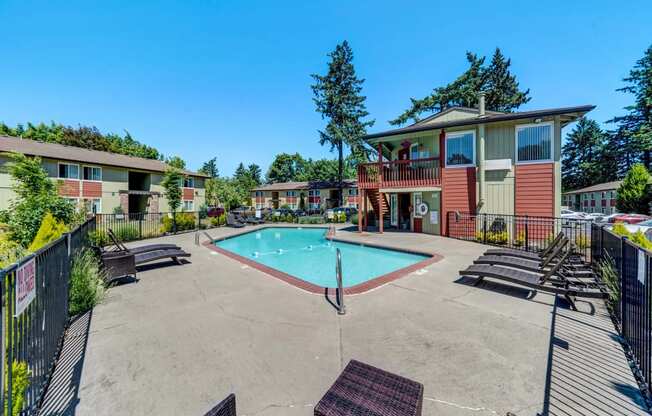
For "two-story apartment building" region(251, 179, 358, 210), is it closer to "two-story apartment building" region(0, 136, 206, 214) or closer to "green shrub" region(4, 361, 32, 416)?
"two-story apartment building" region(0, 136, 206, 214)

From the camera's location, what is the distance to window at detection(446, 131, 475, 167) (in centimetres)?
1360

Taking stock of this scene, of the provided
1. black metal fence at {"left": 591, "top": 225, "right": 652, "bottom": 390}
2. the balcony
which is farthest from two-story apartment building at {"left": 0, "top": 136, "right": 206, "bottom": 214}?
black metal fence at {"left": 591, "top": 225, "right": 652, "bottom": 390}

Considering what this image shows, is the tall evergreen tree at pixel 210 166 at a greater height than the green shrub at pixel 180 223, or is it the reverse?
the tall evergreen tree at pixel 210 166

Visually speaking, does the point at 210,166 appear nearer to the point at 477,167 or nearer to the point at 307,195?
the point at 307,195

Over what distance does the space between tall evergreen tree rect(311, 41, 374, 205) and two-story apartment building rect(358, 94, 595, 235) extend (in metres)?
14.7

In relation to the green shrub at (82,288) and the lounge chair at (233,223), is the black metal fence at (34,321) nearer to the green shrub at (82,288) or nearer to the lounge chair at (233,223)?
the green shrub at (82,288)

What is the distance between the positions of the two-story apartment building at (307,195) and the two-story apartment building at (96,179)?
16.6 m

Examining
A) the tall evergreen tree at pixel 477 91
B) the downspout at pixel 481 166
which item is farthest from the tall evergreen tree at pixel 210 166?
the downspout at pixel 481 166

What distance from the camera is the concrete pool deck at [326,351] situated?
2635mm

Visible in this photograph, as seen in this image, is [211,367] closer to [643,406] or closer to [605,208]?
[643,406]

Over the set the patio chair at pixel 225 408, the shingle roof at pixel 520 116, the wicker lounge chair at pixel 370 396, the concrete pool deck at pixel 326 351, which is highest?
the shingle roof at pixel 520 116

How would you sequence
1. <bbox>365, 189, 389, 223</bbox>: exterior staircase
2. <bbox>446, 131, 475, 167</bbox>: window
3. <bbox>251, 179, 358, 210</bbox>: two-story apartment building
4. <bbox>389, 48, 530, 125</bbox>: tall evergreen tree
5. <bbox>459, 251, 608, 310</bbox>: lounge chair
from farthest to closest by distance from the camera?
<bbox>251, 179, 358, 210</bbox>: two-story apartment building → <bbox>389, 48, 530, 125</bbox>: tall evergreen tree → <bbox>365, 189, 389, 223</bbox>: exterior staircase → <bbox>446, 131, 475, 167</bbox>: window → <bbox>459, 251, 608, 310</bbox>: lounge chair

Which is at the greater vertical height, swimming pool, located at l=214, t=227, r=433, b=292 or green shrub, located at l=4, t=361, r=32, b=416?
green shrub, located at l=4, t=361, r=32, b=416

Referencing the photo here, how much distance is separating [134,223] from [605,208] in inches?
2059
